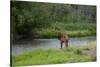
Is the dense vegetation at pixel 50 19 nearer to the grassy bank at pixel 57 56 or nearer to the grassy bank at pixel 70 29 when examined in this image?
the grassy bank at pixel 70 29

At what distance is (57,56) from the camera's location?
2.12 m

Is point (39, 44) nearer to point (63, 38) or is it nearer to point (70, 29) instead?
point (63, 38)

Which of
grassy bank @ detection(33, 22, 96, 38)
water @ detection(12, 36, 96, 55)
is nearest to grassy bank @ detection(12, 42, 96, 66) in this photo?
water @ detection(12, 36, 96, 55)

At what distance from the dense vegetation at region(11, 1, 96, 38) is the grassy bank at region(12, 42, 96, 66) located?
176 millimetres

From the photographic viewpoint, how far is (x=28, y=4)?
2033mm

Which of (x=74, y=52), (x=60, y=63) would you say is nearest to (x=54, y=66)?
(x=60, y=63)

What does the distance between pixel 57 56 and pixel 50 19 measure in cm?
43

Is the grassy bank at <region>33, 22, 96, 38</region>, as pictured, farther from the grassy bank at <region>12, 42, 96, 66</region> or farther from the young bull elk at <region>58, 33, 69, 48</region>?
the grassy bank at <region>12, 42, 96, 66</region>

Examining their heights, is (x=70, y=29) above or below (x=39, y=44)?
above

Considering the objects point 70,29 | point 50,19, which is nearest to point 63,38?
point 70,29

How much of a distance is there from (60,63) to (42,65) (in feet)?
0.69

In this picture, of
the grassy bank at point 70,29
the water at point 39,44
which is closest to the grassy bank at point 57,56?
the water at point 39,44

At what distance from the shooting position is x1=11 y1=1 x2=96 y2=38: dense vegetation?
200cm

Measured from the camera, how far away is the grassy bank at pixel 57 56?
200 centimetres
